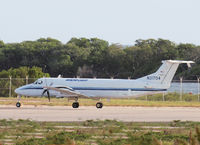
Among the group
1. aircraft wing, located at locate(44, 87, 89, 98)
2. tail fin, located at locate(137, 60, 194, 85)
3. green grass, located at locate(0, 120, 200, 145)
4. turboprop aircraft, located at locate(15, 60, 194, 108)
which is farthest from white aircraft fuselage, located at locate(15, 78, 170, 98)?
green grass, located at locate(0, 120, 200, 145)

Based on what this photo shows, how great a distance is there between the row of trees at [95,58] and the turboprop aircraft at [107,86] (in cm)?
5104

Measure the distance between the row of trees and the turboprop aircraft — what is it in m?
51.0

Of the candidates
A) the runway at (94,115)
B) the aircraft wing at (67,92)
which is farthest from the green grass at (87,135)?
the aircraft wing at (67,92)

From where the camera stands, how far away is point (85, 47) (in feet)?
371

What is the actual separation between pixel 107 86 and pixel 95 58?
193 feet

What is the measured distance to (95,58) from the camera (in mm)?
98875

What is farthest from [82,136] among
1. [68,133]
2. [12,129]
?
[12,129]

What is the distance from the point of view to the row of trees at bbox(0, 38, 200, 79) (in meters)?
95.3

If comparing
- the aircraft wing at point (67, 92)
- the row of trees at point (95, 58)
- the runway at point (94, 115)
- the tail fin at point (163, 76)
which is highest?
the row of trees at point (95, 58)

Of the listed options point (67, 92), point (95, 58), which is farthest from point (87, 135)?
point (95, 58)

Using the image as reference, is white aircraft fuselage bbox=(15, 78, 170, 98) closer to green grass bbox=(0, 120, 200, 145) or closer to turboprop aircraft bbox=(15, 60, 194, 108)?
turboprop aircraft bbox=(15, 60, 194, 108)

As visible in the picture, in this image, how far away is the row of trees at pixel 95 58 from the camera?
313 ft

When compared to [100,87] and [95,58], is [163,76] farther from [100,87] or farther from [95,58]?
[95,58]

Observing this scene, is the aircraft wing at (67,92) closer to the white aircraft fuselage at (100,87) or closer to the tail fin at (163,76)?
the white aircraft fuselage at (100,87)
